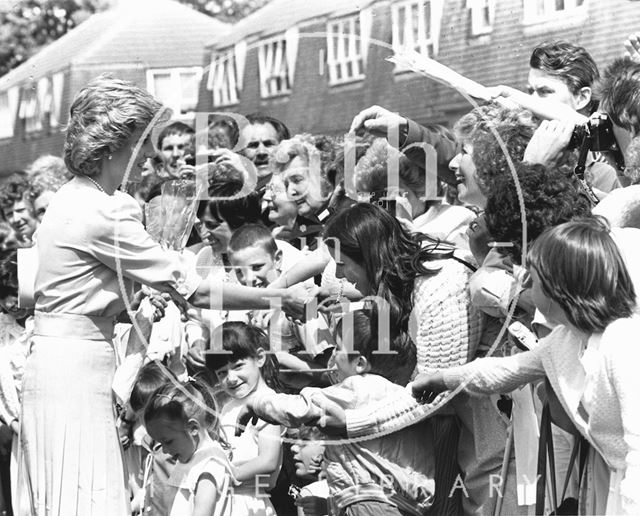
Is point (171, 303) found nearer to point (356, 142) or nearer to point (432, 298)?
point (356, 142)

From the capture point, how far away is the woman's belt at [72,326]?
4.41 m

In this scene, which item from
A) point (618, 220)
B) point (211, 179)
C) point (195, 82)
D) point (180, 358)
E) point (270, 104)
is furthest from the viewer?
point (195, 82)

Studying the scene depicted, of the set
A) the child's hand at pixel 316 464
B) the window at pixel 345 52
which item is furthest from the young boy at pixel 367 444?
the window at pixel 345 52

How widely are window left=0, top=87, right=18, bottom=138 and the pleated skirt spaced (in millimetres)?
7313

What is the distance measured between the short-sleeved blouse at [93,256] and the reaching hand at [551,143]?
139 centimetres

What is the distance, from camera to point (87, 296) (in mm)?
4398

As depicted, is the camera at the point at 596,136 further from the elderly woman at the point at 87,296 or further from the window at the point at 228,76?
the window at the point at 228,76

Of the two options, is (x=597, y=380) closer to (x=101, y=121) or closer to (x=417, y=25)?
(x=101, y=121)

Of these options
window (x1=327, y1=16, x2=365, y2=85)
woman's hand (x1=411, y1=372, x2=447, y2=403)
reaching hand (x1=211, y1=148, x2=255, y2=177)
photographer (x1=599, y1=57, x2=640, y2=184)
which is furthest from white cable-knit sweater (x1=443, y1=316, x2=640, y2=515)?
window (x1=327, y1=16, x2=365, y2=85)

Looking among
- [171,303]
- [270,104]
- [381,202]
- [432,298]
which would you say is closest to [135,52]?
[270,104]

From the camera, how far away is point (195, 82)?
950cm

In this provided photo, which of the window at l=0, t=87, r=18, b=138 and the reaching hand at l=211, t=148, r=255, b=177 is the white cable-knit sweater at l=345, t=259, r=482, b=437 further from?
the window at l=0, t=87, r=18, b=138

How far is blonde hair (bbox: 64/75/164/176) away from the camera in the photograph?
4434 mm

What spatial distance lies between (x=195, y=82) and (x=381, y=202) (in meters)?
4.11
